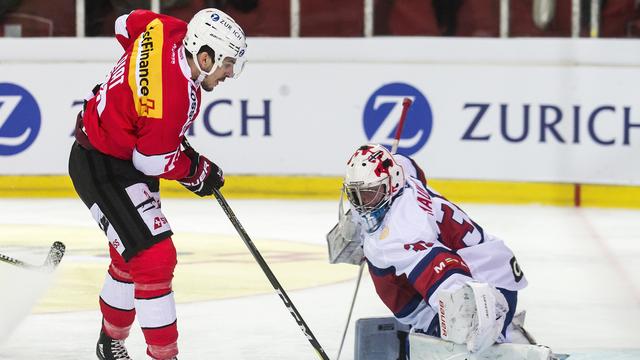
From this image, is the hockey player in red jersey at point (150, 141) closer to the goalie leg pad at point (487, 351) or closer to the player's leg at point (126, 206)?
the player's leg at point (126, 206)

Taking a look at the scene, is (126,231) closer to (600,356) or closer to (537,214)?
(600,356)

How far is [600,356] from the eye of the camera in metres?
4.97

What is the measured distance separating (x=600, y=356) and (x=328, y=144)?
447cm

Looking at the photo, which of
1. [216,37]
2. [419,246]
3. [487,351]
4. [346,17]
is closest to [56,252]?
[216,37]

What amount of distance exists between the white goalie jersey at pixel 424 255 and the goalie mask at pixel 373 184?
0.03 metres

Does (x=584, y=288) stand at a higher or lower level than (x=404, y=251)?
lower

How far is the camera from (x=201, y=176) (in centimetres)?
466

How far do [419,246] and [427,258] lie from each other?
0.04 metres

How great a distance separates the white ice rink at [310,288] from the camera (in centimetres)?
519

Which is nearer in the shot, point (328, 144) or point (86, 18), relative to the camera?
point (328, 144)

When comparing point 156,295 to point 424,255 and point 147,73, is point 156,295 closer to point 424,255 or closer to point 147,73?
point 147,73

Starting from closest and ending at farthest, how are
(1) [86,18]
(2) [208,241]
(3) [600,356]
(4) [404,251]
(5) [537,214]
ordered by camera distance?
(4) [404,251] → (3) [600,356] → (2) [208,241] → (5) [537,214] → (1) [86,18]

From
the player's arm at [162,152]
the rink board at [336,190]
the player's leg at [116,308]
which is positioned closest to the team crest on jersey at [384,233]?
the player's arm at [162,152]

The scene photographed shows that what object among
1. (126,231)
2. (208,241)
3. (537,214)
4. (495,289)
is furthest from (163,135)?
(537,214)
